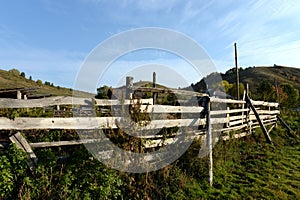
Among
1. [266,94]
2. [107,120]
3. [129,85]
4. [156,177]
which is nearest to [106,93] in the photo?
[129,85]

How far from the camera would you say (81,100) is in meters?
4.76

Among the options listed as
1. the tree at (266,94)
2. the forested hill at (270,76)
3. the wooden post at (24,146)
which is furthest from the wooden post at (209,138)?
the forested hill at (270,76)

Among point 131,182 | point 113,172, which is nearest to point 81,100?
point 113,172

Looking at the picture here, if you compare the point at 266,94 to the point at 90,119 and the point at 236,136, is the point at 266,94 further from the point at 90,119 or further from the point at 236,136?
the point at 90,119

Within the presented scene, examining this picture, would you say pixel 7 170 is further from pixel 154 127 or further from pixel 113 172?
pixel 154 127

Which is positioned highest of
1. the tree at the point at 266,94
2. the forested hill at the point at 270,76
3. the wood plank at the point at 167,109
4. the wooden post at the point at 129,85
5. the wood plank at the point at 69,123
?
the forested hill at the point at 270,76

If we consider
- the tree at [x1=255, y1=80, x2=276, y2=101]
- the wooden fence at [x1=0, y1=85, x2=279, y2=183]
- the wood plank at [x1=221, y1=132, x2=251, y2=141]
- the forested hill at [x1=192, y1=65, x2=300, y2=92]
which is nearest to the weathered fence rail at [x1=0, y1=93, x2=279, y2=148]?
the wooden fence at [x1=0, y1=85, x2=279, y2=183]

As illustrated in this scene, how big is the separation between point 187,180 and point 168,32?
4497mm

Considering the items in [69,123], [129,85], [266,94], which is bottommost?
[69,123]

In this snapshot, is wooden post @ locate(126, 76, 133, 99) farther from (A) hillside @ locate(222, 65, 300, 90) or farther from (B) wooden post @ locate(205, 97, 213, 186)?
(A) hillside @ locate(222, 65, 300, 90)

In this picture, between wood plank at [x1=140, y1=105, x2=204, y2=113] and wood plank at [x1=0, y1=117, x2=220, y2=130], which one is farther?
wood plank at [x1=140, y1=105, x2=204, y2=113]

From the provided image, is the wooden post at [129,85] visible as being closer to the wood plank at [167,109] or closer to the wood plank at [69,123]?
the wood plank at [167,109]

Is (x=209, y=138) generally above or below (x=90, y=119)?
below

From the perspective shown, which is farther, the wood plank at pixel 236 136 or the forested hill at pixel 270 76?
the forested hill at pixel 270 76
